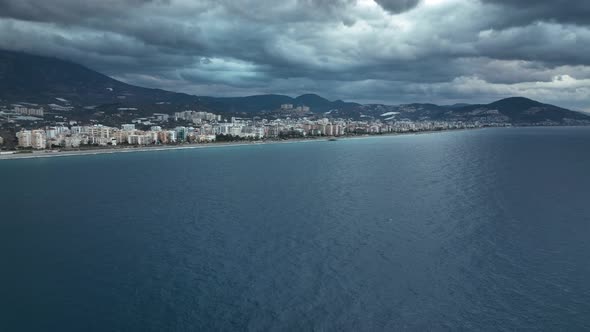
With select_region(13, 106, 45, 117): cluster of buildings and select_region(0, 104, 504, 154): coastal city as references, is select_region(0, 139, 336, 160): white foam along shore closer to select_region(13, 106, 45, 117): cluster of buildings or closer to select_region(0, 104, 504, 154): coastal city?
select_region(0, 104, 504, 154): coastal city

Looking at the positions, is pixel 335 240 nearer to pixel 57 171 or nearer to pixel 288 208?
pixel 288 208

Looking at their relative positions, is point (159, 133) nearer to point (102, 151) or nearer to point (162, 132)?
point (162, 132)

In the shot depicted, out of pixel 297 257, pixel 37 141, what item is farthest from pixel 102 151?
pixel 297 257

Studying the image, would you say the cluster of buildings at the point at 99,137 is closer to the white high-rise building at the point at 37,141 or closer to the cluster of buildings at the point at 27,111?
the white high-rise building at the point at 37,141

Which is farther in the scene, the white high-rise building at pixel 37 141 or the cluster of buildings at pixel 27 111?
the cluster of buildings at pixel 27 111

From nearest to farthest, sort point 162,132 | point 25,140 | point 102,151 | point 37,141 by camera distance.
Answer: point 37,141
point 25,140
point 102,151
point 162,132

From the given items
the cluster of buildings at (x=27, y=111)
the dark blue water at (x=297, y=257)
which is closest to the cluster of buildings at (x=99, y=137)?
the cluster of buildings at (x=27, y=111)

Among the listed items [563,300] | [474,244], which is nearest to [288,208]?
[474,244]

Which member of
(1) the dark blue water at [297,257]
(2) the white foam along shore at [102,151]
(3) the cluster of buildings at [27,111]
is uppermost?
(3) the cluster of buildings at [27,111]
